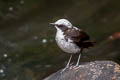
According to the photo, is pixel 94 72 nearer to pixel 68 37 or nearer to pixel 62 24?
pixel 68 37

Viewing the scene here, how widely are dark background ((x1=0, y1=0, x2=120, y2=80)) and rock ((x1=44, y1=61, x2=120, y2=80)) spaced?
3.74m

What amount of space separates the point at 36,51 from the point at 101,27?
2.59m

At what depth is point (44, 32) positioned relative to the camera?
14.9 m

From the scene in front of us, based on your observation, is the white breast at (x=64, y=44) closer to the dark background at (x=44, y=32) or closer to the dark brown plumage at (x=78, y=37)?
the dark brown plumage at (x=78, y=37)

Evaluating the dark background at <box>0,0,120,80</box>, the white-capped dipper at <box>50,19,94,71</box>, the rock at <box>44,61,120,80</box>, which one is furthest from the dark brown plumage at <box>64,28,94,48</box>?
the dark background at <box>0,0,120,80</box>

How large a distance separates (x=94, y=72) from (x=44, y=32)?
733 centimetres

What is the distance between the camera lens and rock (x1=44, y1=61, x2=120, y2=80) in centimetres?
752

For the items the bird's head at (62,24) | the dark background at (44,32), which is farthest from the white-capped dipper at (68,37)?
the dark background at (44,32)

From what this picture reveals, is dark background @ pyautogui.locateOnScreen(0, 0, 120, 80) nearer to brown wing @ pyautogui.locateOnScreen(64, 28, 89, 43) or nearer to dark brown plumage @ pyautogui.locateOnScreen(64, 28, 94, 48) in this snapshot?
dark brown plumage @ pyautogui.locateOnScreen(64, 28, 94, 48)

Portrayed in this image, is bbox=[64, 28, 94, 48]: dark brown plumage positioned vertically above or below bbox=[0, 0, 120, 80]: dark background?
below

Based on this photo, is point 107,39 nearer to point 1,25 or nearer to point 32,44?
point 32,44

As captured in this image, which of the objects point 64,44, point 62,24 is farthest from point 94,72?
point 62,24

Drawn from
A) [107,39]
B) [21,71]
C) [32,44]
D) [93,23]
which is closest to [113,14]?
[93,23]

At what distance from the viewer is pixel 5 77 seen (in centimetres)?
Result: 1195
